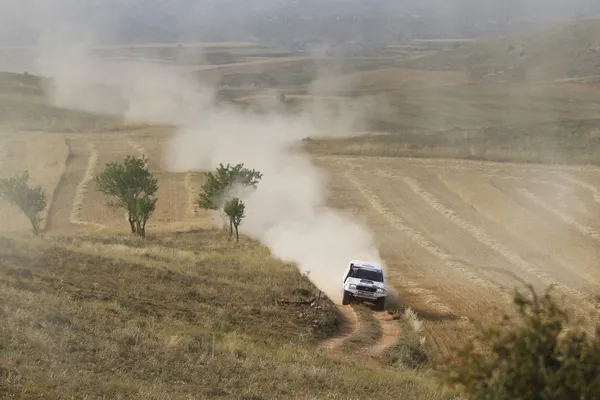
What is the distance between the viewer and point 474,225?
36.4 m

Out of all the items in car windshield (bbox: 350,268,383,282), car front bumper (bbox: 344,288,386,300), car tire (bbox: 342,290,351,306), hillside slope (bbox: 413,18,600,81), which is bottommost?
car tire (bbox: 342,290,351,306)

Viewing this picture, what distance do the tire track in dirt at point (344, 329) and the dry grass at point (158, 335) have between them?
0.33 m

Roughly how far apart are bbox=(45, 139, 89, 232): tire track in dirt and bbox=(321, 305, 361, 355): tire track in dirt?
21.9 metres

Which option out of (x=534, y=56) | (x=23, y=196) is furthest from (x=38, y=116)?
(x=534, y=56)

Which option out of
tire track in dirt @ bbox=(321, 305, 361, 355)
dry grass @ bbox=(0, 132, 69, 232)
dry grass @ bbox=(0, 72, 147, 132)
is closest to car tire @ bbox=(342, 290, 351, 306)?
tire track in dirt @ bbox=(321, 305, 361, 355)

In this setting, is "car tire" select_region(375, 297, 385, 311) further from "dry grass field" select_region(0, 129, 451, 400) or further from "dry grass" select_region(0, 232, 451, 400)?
"dry grass" select_region(0, 232, 451, 400)

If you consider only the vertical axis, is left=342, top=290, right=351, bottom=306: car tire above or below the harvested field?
below

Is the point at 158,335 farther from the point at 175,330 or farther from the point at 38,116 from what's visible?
the point at 38,116

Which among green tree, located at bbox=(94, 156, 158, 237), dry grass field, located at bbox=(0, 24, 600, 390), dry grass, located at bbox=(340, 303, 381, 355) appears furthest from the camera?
green tree, located at bbox=(94, 156, 158, 237)

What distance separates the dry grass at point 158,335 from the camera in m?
10.0

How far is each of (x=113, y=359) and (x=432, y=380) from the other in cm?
548

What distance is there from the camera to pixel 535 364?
20.6 feet

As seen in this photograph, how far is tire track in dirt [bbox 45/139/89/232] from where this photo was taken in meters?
39.4

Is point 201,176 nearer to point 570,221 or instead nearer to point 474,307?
point 570,221
